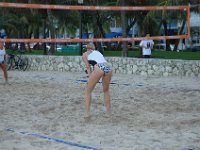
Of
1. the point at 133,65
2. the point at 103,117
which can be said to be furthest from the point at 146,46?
the point at 103,117

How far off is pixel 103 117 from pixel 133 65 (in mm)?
8284

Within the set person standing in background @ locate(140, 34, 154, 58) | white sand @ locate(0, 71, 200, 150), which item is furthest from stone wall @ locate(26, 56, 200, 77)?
white sand @ locate(0, 71, 200, 150)

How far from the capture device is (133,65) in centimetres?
1566

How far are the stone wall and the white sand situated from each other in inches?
76.0

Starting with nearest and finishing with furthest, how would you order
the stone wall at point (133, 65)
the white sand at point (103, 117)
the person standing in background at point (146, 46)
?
1. the white sand at point (103, 117)
2. the stone wall at point (133, 65)
3. the person standing in background at point (146, 46)

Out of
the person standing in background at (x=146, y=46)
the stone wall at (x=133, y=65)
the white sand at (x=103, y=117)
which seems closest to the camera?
the white sand at (x=103, y=117)

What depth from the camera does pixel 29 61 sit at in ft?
61.7

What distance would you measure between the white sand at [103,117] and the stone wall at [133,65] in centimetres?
193

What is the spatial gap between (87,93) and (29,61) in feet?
39.1

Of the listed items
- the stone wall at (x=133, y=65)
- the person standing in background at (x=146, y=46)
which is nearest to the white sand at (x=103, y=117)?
the stone wall at (x=133, y=65)

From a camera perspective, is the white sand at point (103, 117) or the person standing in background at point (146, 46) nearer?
the white sand at point (103, 117)

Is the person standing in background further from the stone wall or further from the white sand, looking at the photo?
the white sand

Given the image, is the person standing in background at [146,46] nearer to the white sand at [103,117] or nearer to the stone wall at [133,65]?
the stone wall at [133,65]

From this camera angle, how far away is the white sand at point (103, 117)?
227 inches
